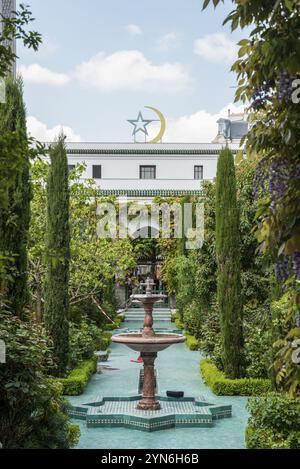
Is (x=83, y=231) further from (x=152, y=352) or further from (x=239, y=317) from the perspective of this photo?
(x=152, y=352)

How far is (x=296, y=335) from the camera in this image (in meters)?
2.77

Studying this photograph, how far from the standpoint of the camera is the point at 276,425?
668 cm

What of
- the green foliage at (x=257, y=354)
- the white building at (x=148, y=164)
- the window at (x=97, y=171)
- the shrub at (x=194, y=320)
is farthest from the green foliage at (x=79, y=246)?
the window at (x=97, y=171)

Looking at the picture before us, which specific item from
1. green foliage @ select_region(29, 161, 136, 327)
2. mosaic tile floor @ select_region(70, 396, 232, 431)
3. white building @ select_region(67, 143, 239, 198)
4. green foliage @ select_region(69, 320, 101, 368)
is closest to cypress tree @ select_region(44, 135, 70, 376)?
green foliage @ select_region(69, 320, 101, 368)

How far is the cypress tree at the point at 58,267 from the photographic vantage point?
38.1 ft

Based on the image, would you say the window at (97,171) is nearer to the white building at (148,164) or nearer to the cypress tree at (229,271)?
the white building at (148,164)

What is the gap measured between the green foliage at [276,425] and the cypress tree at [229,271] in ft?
15.8

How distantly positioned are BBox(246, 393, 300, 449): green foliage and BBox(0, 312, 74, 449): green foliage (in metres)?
2.05

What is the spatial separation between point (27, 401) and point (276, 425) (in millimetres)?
2661

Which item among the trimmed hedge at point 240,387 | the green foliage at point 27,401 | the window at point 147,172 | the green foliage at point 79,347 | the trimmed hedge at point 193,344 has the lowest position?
the trimmed hedge at point 193,344

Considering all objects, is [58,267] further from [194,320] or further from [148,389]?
[194,320]

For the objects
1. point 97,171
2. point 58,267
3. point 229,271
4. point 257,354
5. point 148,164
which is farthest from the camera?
point 148,164

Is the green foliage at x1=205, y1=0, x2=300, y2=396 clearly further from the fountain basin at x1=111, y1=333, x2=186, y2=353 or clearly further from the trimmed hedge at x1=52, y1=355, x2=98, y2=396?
the trimmed hedge at x1=52, y1=355, x2=98, y2=396

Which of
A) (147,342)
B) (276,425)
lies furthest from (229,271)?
(276,425)
